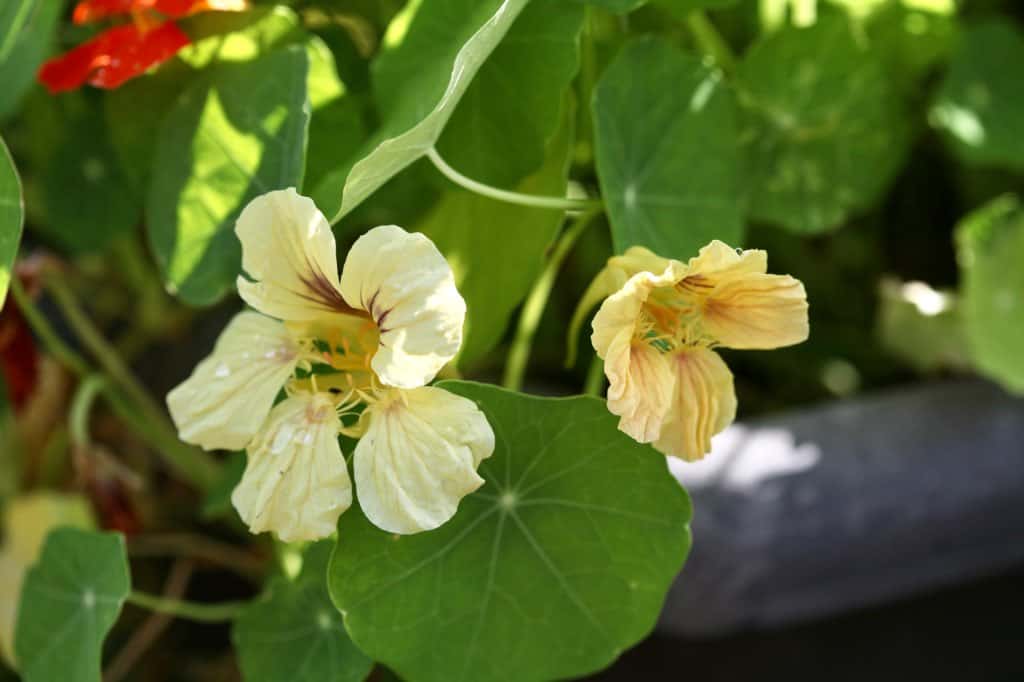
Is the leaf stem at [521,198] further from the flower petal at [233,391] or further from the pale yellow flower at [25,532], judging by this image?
the pale yellow flower at [25,532]

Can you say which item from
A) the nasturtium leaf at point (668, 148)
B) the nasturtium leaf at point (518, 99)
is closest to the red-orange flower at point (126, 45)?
the nasturtium leaf at point (518, 99)

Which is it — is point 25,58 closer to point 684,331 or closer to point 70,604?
point 70,604

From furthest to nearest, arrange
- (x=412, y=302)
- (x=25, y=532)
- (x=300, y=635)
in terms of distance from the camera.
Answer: (x=25, y=532), (x=300, y=635), (x=412, y=302)

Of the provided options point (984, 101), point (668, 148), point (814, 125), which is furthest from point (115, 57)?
point (984, 101)

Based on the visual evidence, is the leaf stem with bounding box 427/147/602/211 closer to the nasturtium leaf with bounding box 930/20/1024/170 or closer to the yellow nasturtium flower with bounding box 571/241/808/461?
the yellow nasturtium flower with bounding box 571/241/808/461

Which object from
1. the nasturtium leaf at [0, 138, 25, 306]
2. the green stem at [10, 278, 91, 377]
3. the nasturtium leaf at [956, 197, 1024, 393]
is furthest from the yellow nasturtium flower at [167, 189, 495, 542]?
the nasturtium leaf at [956, 197, 1024, 393]
